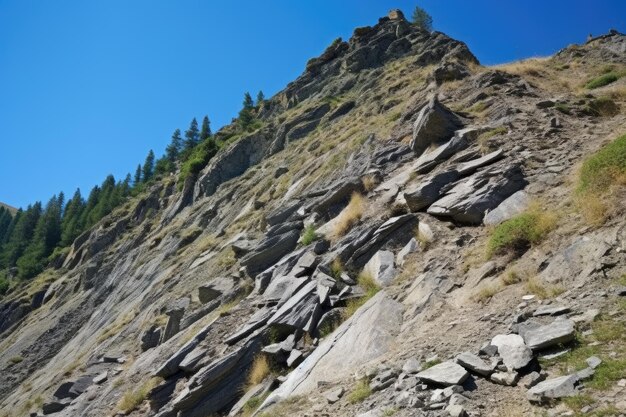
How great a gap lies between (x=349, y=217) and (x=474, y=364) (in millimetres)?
9443

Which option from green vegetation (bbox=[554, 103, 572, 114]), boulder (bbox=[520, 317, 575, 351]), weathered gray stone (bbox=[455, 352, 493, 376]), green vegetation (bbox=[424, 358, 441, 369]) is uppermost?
green vegetation (bbox=[554, 103, 572, 114])

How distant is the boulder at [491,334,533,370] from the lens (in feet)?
18.7

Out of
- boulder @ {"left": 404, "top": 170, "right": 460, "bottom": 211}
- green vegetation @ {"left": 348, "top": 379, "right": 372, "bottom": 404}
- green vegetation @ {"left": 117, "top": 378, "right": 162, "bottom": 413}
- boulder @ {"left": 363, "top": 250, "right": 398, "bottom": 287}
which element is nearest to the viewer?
green vegetation @ {"left": 348, "top": 379, "right": 372, "bottom": 404}

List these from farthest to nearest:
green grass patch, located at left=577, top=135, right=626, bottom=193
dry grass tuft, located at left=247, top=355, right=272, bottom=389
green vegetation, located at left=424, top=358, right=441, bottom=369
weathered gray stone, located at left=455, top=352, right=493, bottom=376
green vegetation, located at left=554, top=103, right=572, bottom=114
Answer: green vegetation, located at left=554, top=103, right=572, bottom=114
dry grass tuft, located at left=247, top=355, right=272, bottom=389
green grass patch, located at left=577, top=135, right=626, bottom=193
green vegetation, located at left=424, top=358, right=441, bottom=369
weathered gray stone, located at left=455, top=352, right=493, bottom=376

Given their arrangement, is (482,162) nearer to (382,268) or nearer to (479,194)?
(479,194)

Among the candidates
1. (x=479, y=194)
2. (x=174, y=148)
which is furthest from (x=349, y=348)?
(x=174, y=148)

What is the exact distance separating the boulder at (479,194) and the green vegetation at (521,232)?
175 centimetres

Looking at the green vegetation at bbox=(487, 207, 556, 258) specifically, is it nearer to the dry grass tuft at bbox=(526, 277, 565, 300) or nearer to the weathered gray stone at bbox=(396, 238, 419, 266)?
the dry grass tuft at bbox=(526, 277, 565, 300)

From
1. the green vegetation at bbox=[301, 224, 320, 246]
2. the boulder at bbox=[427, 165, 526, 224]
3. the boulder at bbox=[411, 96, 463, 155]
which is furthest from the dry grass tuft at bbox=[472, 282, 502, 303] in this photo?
the boulder at bbox=[411, 96, 463, 155]

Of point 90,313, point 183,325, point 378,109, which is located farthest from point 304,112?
point 183,325

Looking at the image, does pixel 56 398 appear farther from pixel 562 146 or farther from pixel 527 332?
pixel 562 146

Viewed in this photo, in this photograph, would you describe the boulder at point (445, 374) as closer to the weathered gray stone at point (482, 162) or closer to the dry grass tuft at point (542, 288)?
the dry grass tuft at point (542, 288)

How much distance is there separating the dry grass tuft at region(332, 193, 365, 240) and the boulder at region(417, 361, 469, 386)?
8605 mm

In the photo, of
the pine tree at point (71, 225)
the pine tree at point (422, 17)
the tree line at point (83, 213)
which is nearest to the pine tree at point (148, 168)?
the tree line at point (83, 213)
